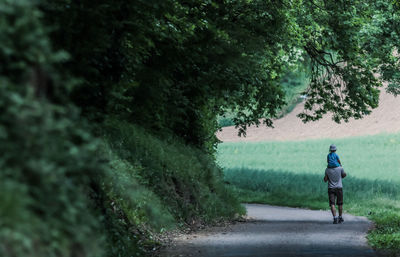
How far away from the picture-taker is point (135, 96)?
731 inches

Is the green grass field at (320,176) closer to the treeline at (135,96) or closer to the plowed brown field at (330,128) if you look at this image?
the treeline at (135,96)

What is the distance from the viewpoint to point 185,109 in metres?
22.3

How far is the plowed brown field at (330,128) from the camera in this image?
3831 inches

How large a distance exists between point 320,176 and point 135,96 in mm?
30693

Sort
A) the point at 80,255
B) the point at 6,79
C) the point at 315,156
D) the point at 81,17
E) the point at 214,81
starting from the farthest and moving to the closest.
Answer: the point at 315,156, the point at 214,81, the point at 81,17, the point at 80,255, the point at 6,79

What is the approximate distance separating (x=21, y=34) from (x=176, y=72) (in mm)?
17297

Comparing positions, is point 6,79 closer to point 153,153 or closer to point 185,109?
point 153,153

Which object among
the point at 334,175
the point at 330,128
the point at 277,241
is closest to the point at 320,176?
the point at 334,175

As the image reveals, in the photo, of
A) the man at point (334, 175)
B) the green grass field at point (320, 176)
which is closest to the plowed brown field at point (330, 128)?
the green grass field at point (320, 176)

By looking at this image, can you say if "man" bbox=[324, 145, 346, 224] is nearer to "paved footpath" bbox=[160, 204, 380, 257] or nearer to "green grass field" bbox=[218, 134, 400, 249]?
"paved footpath" bbox=[160, 204, 380, 257]

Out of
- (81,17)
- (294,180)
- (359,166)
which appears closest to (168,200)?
(81,17)

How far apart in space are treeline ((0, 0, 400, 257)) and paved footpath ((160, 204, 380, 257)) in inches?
34.6

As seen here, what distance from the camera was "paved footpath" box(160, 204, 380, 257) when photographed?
1327 centimetres

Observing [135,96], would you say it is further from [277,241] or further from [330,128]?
[330,128]
